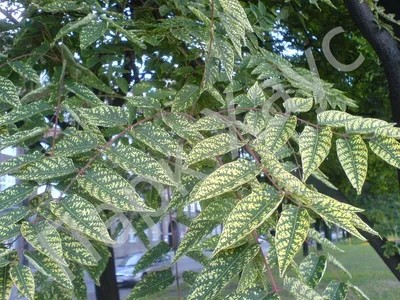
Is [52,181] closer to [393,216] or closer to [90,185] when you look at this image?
[90,185]

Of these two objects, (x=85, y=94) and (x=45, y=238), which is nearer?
(x=45, y=238)

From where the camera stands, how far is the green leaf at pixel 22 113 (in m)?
1.16

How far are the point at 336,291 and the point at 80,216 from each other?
627 mm

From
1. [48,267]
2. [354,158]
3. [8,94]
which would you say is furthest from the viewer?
[8,94]

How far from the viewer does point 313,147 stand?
37.9 inches

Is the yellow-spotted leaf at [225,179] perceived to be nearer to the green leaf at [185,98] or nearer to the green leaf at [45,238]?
the green leaf at [45,238]

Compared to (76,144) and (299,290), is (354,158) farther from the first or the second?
(76,144)

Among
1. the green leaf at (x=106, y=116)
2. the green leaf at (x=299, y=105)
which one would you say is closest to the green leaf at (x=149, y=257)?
the green leaf at (x=106, y=116)

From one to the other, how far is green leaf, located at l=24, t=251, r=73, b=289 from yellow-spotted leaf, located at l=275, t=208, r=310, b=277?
0.38 meters

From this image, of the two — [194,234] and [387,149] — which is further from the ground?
[387,149]

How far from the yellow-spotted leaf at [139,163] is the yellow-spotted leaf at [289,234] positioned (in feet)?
0.85

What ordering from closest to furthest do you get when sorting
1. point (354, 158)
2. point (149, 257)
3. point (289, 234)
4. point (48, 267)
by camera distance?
point (289, 234), point (48, 267), point (354, 158), point (149, 257)

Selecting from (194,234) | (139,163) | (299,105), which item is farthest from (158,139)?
(299,105)

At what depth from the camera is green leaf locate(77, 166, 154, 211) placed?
90 cm
